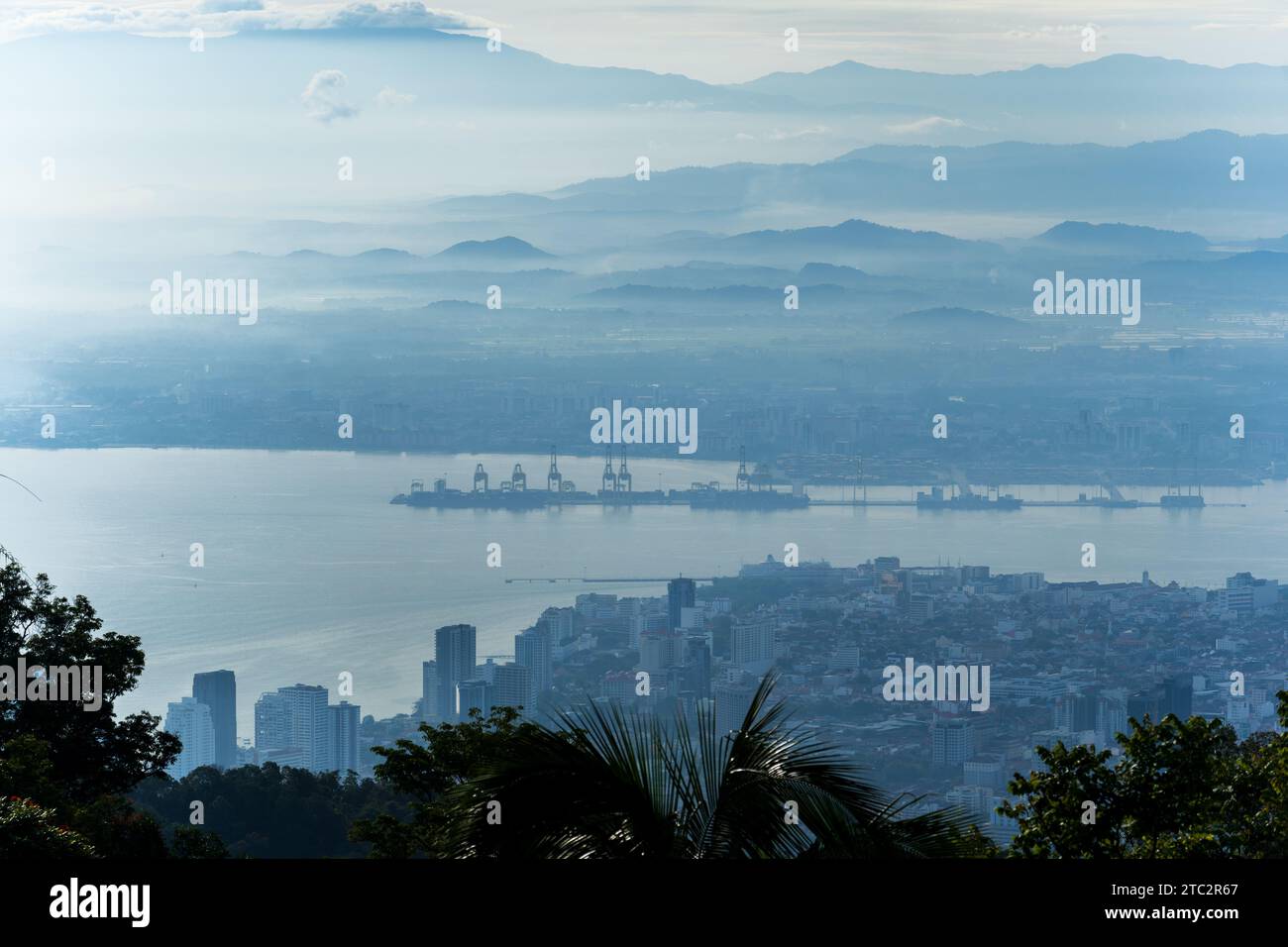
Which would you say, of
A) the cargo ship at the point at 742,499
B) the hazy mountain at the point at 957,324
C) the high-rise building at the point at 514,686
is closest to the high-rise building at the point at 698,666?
the high-rise building at the point at 514,686

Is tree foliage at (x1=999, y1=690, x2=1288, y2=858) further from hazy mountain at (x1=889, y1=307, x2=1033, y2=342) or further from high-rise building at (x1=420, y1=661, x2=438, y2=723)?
hazy mountain at (x1=889, y1=307, x2=1033, y2=342)

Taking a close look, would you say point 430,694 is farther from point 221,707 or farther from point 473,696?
point 221,707

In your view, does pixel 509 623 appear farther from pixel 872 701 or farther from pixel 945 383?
Answer: pixel 945 383

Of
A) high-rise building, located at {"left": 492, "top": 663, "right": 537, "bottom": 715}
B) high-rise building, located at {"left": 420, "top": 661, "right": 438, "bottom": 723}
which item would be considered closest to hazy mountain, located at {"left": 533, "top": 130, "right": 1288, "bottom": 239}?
high-rise building, located at {"left": 420, "top": 661, "right": 438, "bottom": 723}

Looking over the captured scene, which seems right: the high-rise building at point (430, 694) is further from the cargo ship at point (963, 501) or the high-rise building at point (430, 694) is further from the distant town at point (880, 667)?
the cargo ship at point (963, 501)

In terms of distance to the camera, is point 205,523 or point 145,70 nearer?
point 205,523
